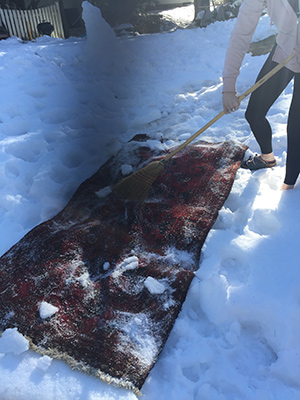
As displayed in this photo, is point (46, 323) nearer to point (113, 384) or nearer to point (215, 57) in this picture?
point (113, 384)

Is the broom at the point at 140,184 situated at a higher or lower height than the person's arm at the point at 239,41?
lower

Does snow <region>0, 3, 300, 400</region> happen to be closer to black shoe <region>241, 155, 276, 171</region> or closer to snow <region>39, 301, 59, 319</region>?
black shoe <region>241, 155, 276, 171</region>

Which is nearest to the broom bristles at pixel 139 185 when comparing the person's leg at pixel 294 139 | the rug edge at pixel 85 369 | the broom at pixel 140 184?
the broom at pixel 140 184

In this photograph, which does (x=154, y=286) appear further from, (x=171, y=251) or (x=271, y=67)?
(x=271, y=67)

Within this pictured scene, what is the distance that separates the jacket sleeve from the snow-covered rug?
819mm

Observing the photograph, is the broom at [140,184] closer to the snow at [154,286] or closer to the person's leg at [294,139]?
the person's leg at [294,139]

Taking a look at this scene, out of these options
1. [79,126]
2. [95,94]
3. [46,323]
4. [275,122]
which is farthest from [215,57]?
[46,323]

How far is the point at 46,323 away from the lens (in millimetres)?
1607

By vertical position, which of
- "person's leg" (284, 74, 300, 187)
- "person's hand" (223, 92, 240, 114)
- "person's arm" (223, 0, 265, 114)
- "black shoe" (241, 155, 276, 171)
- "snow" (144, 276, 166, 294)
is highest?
"person's arm" (223, 0, 265, 114)

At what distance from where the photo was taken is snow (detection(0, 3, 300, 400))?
140 cm

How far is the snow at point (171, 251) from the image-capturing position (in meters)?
1.40

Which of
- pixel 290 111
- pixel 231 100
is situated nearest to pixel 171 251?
pixel 231 100

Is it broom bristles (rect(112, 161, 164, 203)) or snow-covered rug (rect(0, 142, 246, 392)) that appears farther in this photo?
broom bristles (rect(112, 161, 164, 203))

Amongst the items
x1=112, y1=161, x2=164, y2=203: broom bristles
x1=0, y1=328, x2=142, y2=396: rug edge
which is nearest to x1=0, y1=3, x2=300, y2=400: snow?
x1=0, y1=328, x2=142, y2=396: rug edge
